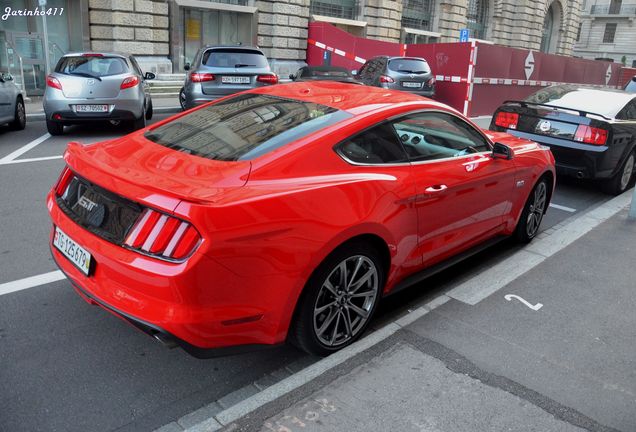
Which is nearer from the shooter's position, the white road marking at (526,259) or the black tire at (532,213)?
the white road marking at (526,259)

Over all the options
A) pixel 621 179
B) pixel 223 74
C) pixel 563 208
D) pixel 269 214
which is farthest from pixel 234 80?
pixel 269 214

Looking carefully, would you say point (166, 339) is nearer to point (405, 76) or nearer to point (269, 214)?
point (269, 214)

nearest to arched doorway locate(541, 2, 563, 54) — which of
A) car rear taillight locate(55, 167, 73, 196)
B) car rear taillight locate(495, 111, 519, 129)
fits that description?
car rear taillight locate(495, 111, 519, 129)

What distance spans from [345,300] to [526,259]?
Answer: 237cm

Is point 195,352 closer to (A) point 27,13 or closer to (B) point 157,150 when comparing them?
(B) point 157,150

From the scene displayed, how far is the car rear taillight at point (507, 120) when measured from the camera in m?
7.83

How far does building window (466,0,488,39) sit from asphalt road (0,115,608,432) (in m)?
36.0

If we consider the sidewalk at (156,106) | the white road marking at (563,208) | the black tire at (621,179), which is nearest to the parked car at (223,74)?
the sidewalk at (156,106)

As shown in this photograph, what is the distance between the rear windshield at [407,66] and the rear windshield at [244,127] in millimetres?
12691

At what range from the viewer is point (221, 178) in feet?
8.83

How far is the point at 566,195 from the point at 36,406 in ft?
22.8

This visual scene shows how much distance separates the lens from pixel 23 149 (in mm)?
8648

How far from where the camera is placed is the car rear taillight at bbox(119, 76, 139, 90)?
9.68 meters

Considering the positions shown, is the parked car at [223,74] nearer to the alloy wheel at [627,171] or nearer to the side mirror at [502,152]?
the alloy wheel at [627,171]
